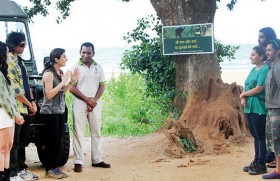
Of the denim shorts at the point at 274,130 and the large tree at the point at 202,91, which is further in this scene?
the large tree at the point at 202,91

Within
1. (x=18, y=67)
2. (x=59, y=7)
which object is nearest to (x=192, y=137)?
(x=18, y=67)

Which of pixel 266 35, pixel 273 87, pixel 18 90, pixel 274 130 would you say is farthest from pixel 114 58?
pixel 274 130

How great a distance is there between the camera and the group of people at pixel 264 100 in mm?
6883

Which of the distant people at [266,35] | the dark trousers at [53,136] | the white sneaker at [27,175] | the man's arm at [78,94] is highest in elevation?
the distant people at [266,35]

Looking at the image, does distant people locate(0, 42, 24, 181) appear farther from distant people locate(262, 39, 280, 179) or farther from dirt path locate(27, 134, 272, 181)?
distant people locate(262, 39, 280, 179)

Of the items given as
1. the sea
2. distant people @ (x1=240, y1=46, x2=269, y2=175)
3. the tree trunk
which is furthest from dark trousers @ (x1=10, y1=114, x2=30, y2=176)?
the sea

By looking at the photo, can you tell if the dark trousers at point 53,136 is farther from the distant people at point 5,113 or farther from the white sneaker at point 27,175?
the distant people at point 5,113

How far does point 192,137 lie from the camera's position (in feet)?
30.9

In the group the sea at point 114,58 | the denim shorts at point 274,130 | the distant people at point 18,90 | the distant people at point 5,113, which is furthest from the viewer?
the sea at point 114,58

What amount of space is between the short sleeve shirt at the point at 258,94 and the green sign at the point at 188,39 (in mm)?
3024

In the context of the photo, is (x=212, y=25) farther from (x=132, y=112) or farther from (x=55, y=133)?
(x=132, y=112)

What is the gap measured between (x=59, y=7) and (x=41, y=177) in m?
5.70

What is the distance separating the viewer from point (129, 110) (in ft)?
53.3

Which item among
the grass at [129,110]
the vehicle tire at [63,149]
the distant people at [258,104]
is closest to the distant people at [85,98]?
the vehicle tire at [63,149]
